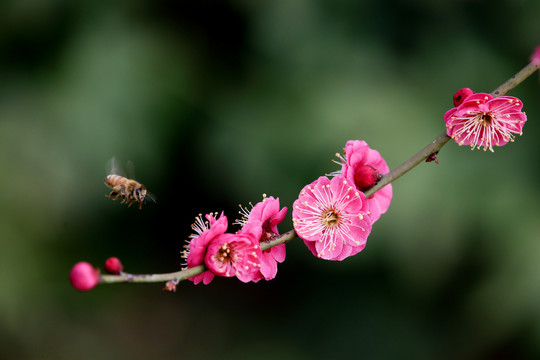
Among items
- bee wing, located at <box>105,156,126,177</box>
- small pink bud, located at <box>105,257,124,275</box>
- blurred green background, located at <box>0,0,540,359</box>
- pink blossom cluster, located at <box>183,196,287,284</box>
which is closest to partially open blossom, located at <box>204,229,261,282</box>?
pink blossom cluster, located at <box>183,196,287,284</box>

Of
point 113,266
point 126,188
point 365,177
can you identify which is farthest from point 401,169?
point 126,188

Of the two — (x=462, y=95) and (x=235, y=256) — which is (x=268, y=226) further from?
(x=462, y=95)

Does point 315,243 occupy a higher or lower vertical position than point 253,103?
lower

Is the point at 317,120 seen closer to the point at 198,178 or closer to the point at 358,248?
the point at 198,178

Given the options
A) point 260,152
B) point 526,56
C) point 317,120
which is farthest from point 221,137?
point 526,56

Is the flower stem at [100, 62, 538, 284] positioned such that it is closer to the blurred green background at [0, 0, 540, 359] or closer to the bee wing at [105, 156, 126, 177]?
the bee wing at [105, 156, 126, 177]

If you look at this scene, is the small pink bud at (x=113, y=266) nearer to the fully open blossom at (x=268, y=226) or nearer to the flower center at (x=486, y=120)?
the fully open blossom at (x=268, y=226)
